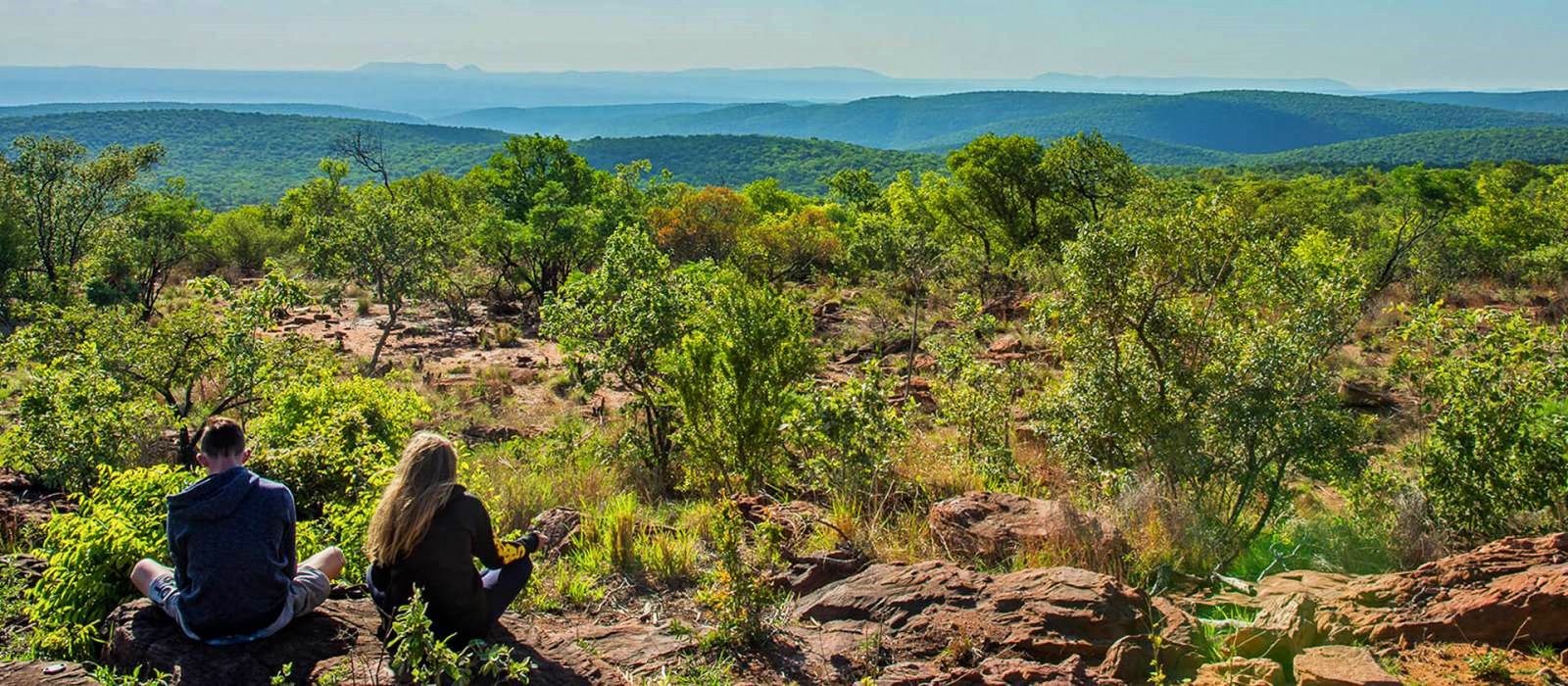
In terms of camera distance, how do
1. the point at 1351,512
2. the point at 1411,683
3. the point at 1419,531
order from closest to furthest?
1. the point at 1411,683
2. the point at 1419,531
3. the point at 1351,512

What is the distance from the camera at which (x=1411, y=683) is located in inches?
148

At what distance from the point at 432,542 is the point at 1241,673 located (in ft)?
12.3

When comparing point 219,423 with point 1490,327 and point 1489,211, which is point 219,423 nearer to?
point 1490,327

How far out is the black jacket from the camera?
3.97m

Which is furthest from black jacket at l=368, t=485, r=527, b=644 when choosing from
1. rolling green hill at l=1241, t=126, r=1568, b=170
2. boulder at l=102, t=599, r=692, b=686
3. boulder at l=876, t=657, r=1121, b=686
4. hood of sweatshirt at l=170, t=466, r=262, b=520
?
rolling green hill at l=1241, t=126, r=1568, b=170

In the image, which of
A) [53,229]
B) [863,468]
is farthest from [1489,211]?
[53,229]

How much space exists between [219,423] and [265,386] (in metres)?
5.59

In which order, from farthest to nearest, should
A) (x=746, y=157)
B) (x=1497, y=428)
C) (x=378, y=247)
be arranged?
(x=746, y=157), (x=378, y=247), (x=1497, y=428)

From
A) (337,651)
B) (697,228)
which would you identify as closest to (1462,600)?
(337,651)

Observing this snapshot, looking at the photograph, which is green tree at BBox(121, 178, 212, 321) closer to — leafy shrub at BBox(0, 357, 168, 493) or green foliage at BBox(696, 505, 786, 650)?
leafy shrub at BBox(0, 357, 168, 493)

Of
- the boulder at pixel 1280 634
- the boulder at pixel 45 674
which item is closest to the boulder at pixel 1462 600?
the boulder at pixel 1280 634

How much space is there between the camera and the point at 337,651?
3.93 m

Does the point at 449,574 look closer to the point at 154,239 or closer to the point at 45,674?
the point at 45,674

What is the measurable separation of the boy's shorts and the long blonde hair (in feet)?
1.11
